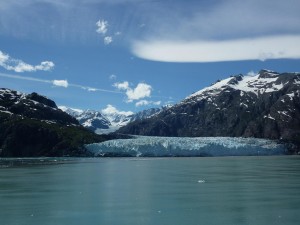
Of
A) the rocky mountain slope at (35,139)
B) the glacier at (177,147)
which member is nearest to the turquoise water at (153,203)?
the glacier at (177,147)

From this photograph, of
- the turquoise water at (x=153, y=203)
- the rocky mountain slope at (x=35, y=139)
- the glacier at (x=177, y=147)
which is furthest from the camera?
the rocky mountain slope at (x=35, y=139)

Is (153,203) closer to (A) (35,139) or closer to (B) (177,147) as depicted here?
(B) (177,147)

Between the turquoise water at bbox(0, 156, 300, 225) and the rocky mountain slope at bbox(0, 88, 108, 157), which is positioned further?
the rocky mountain slope at bbox(0, 88, 108, 157)

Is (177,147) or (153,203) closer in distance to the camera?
(153,203)

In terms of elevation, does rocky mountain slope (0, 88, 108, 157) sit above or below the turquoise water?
above

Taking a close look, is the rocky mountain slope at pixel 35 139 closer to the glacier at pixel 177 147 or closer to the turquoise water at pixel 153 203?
the glacier at pixel 177 147

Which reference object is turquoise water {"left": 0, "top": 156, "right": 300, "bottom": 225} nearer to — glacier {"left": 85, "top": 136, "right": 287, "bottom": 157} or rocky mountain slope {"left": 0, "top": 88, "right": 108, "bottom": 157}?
glacier {"left": 85, "top": 136, "right": 287, "bottom": 157}

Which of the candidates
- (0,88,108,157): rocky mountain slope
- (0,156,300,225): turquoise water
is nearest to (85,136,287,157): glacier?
(0,88,108,157): rocky mountain slope

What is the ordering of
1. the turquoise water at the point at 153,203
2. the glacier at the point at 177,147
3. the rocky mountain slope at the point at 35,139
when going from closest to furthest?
the turquoise water at the point at 153,203, the glacier at the point at 177,147, the rocky mountain slope at the point at 35,139

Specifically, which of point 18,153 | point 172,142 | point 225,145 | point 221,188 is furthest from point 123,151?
point 221,188

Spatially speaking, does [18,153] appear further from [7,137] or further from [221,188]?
[221,188]

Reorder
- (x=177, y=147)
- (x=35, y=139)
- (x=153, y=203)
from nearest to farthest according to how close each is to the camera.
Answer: (x=153, y=203), (x=177, y=147), (x=35, y=139)

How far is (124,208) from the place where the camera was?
88.2 feet

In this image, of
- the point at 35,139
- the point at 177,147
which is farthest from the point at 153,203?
the point at 35,139
